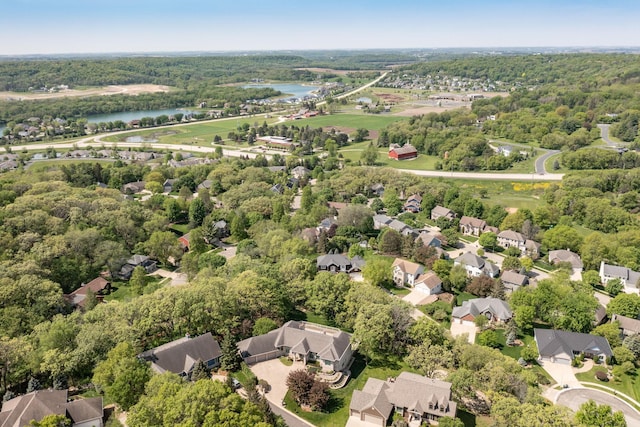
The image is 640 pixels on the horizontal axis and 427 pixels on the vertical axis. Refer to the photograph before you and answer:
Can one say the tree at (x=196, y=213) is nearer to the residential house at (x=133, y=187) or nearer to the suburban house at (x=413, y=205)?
the residential house at (x=133, y=187)

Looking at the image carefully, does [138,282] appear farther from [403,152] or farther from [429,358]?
[403,152]

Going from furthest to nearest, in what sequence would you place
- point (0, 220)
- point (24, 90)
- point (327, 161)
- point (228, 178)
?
point (24, 90) → point (327, 161) → point (228, 178) → point (0, 220)

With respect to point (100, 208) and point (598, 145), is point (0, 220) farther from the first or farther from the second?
point (598, 145)

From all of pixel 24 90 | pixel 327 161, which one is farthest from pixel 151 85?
pixel 327 161

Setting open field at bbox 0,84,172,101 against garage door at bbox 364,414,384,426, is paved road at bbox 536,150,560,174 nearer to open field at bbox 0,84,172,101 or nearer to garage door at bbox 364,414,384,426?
garage door at bbox 364,414,384,426

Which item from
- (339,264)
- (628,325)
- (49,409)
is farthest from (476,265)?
(49,409)

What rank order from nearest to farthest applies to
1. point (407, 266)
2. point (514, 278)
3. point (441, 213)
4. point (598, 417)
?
1. point (598, 417)
2. point (514, 278)
3. point (407, 266)
4. point (441, 213)

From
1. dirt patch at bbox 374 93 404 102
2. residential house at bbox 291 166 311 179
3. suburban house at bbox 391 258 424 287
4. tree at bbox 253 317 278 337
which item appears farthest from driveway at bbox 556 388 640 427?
dirt patch at bbox 374 93 404 102

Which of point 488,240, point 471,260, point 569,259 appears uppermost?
point 488,240
